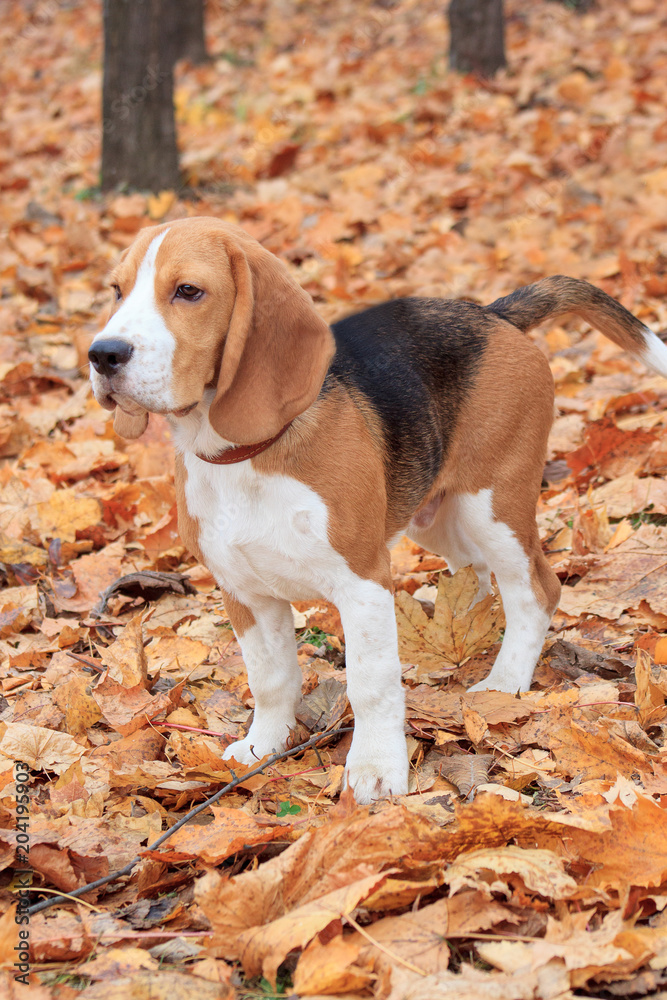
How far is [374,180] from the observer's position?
8969 millimetres

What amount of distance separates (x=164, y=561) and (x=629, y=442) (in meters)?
2.24

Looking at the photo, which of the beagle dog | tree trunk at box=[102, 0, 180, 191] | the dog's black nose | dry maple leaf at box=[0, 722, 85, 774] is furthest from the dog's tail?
tree trunk at box=[102, 0, 180, 191]

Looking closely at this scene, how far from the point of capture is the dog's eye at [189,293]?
2.66m

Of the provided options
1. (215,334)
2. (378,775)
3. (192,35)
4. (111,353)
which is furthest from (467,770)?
(192,35)

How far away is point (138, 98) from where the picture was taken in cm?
867

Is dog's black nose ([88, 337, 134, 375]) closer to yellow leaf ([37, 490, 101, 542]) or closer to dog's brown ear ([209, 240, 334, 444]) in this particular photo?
dog's brown ear ([209, 240, 334, 444])

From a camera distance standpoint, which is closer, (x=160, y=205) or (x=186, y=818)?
(x=186, y=818)

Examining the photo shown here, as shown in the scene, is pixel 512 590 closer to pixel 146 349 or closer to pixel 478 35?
pixel 146 349

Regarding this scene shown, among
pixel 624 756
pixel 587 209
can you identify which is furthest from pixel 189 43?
pixel 624 756

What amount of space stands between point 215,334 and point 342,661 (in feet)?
5.43

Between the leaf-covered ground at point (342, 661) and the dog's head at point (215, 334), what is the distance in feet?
3.34

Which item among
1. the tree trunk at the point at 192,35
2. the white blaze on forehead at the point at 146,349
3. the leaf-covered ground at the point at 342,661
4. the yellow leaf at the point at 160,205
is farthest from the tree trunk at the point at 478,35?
the white blaze on forehead at the point at 146,349

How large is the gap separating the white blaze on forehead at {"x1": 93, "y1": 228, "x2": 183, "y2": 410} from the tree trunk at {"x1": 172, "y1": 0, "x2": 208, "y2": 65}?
478 inches

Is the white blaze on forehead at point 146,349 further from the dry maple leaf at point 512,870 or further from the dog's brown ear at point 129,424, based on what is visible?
the dry maple leaf at point 512,870
